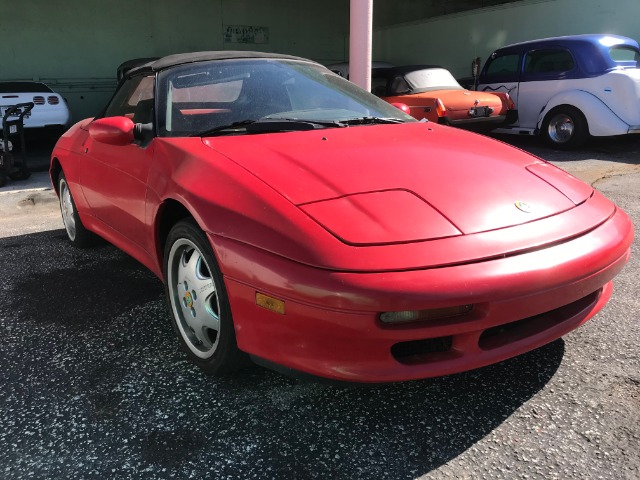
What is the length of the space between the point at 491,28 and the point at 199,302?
1248cm

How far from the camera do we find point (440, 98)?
792 cm

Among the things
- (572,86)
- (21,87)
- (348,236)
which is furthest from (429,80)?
(348,236)

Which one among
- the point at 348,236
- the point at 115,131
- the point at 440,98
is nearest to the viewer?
the point at 348,236

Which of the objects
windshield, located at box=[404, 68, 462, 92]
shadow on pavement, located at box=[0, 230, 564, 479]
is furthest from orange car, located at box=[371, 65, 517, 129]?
shadow on pavement, located at box=[0, 230, 564, 479]

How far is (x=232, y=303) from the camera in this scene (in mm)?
1977

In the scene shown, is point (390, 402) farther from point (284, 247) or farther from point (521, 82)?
point (521, 82)

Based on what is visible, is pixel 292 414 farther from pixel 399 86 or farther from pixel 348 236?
pixel 399 86

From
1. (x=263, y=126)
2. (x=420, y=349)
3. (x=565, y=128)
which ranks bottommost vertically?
(x=565, y=128)

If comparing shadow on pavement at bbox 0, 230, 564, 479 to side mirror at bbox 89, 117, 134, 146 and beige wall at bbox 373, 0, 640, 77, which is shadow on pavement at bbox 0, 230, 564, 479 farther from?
beige wall at bbox 373, 0, 640, 77

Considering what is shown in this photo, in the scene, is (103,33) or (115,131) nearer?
(115,131)

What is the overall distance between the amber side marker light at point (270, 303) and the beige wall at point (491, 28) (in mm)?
10547

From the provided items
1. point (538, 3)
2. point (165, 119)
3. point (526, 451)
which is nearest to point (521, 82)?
point (538, 3)

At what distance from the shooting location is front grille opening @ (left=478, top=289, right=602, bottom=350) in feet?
6.18

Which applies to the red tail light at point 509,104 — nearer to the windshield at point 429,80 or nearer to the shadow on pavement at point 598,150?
the shadow on pavement at point 598,150
